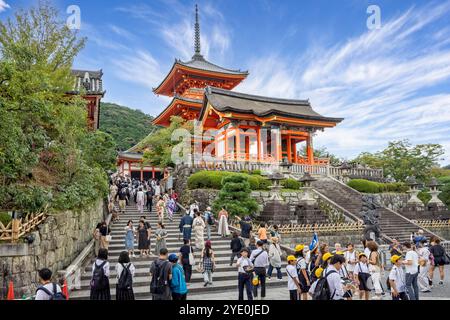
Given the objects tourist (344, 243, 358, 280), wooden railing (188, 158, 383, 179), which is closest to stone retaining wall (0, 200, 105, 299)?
tourist (344, 243, 358, 280)

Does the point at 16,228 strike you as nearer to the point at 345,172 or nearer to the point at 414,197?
the point at 345,172

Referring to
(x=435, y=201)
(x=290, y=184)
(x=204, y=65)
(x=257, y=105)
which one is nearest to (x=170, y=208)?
(x=290, y=184)

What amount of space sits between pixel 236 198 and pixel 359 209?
883 centimetres

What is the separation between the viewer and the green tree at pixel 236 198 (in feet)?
60.1

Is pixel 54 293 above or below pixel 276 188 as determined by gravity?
below

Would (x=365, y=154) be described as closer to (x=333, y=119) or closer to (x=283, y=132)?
(x=333, y=119)

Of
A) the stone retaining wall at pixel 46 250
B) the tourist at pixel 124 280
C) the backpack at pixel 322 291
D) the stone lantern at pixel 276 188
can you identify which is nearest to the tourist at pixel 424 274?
the backpack at pixel 322 291

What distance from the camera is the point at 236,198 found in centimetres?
1875

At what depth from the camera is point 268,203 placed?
19750 millimetres

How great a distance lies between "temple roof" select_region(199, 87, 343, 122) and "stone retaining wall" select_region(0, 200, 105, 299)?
54.1 feet

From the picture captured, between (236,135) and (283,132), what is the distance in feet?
A: 13.8

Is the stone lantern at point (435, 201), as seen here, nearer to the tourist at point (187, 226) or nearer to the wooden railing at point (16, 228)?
the tourist at point (187, 226)

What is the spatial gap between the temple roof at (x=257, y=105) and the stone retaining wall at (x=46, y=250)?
54.1 feet
